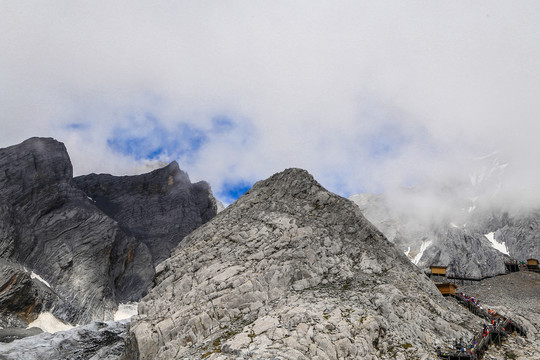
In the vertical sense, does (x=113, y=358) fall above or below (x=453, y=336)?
above

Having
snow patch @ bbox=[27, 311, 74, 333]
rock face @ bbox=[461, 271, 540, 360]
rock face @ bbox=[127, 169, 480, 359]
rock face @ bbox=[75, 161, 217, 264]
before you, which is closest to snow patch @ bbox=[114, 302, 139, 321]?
snow patch @ bbox=[27, 311, 74, 333]

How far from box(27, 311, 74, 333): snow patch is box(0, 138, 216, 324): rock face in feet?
6.83

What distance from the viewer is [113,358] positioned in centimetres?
5809

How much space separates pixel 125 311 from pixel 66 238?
34.4 meters

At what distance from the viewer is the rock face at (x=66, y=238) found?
131875 millimetres

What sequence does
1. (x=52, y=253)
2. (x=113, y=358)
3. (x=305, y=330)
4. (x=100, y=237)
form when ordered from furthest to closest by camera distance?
1. (x=100, y=237)
2. (x=52, y=253)
3. (x=113, y=358)
4. (x=305, y=330)

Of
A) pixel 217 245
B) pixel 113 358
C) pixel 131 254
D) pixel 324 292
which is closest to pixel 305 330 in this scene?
pixel 324 292

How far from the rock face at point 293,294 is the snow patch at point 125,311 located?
102 metres

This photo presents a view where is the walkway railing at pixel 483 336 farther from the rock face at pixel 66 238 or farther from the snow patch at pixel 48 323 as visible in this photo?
the rock face at pixel 66 238

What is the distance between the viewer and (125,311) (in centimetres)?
14175

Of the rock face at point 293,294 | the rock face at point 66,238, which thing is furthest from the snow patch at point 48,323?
the rock face at point 293,294

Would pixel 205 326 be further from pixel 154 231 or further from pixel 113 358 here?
pixel 154 231

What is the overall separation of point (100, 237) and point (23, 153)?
44883 millimetres

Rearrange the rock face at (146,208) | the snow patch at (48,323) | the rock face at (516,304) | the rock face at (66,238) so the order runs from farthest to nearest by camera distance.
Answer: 1. the rock face at (146,208)
2. the rock face at (66,238)
3. the snow patch at (48,323)
4. the rock face at (516,304)
